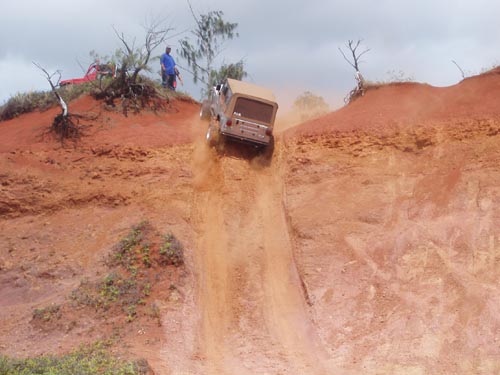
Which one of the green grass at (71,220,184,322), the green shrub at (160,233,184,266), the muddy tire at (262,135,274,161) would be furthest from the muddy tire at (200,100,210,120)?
the green shrub at (160,233,184,266)

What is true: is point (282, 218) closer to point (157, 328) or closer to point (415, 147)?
point (415, 147)

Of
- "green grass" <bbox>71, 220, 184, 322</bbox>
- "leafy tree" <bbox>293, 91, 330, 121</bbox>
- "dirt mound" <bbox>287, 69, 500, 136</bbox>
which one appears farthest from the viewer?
"leafy tree" <bbox>293, 91, 330, 121</bbox>

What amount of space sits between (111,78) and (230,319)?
11558 millimetres

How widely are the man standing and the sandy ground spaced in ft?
10.0

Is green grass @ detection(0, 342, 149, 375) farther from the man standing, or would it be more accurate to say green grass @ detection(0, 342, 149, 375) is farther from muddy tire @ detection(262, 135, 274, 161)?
the man standing

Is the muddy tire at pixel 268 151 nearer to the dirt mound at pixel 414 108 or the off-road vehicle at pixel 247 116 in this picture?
the off-road vehicle at pixel 247 116

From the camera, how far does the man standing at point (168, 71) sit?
894 inches

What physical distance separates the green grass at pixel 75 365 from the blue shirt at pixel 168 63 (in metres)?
14.1

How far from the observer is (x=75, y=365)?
978 centimetres

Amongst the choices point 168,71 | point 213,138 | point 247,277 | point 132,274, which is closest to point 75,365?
point 132,274

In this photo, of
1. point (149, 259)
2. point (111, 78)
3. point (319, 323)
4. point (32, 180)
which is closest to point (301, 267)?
point (319, 323)

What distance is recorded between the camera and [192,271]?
45.6ft

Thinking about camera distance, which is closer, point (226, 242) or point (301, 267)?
point (301, 267)

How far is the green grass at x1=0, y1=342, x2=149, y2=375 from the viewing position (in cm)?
948
